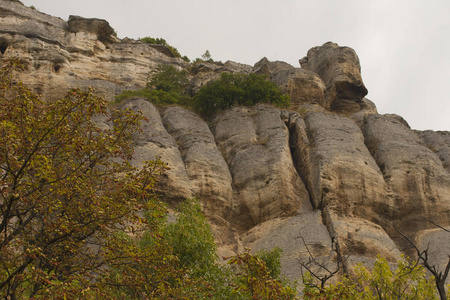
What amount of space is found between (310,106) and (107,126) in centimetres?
1770

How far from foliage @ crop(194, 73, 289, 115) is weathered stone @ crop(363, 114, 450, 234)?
332 inches

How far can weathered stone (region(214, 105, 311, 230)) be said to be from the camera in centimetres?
2700

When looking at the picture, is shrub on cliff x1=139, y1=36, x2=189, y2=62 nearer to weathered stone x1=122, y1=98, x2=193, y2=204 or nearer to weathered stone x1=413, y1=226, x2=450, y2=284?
weathered stone x1=122, y1=98, x2=193, y2=204

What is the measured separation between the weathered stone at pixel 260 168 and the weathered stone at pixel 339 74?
37.5 feet

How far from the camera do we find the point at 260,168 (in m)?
28.7

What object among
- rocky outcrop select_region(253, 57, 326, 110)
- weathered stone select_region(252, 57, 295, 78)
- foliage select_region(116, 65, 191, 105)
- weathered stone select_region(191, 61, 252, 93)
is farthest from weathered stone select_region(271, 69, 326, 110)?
foliage select_region(116, 65, 191, 105)

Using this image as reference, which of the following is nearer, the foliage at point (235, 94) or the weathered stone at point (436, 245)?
the weathered stone at point (436, 245)

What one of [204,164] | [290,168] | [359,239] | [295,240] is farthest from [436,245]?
[204,164]

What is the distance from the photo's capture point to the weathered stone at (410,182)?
2789cm

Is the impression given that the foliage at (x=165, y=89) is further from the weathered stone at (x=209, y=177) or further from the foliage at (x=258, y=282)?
the foliage at (x=258, y=282)

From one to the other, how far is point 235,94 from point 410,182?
1432 cm

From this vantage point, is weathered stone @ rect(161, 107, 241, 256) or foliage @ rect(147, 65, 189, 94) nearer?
weathered stone @ rect(161, 107, 241, 256)

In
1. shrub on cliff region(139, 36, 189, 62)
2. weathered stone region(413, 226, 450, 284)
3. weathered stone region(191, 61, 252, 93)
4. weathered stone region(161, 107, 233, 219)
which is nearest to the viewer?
weathered stone region(413, 226, 450, 284)

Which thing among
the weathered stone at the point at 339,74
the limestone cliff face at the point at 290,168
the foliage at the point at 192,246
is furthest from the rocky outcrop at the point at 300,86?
the foliage at the point at 192,246
